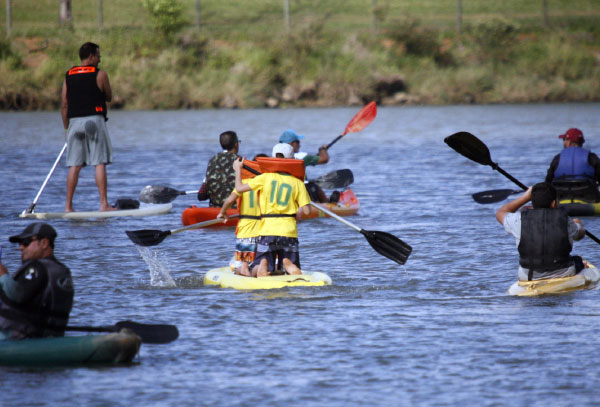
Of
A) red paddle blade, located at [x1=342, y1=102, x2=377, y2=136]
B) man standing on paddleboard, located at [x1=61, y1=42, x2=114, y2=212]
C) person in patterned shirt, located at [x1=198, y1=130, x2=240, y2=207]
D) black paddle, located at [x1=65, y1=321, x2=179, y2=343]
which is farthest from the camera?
red paddle blade, located at [x1=342, y1=102, x2=377, y2=136]

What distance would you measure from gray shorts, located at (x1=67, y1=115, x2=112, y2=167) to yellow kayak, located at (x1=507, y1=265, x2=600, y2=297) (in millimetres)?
5823

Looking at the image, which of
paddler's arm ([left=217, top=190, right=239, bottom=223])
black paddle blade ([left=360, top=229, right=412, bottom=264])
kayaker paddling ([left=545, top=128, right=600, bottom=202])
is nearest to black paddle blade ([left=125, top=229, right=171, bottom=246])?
paddler's arm ([left=217, top=190, right=239, bottom=223])

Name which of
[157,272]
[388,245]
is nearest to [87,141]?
[157,272]

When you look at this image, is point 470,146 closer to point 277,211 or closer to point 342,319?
point 277,211

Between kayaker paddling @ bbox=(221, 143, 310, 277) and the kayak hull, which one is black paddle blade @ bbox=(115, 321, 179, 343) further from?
the kayak hull

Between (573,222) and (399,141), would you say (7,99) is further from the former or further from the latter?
(573,222)

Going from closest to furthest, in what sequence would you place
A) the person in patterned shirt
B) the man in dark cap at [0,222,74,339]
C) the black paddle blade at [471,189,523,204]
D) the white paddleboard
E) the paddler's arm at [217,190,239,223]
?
the man in dark cap at [0,222,74,339] → the paddler's arm at [217,190,239,223] → the black paddle blade at [471,189,523,204] → the person in patterned shirt → the white paddleboard

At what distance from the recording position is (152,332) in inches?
273

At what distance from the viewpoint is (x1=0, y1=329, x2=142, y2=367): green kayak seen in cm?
642

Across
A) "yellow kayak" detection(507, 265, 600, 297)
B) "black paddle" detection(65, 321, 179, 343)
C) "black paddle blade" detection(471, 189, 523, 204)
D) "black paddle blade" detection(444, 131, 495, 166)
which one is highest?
"black paddle blade" detection(444, 131, 495, 166)

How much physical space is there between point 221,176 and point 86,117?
2324 millimetres

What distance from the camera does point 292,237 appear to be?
29.2 ft

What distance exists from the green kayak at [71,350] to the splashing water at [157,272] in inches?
107

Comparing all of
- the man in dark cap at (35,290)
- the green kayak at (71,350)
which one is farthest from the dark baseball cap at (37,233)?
the green kayak at (71,350)
